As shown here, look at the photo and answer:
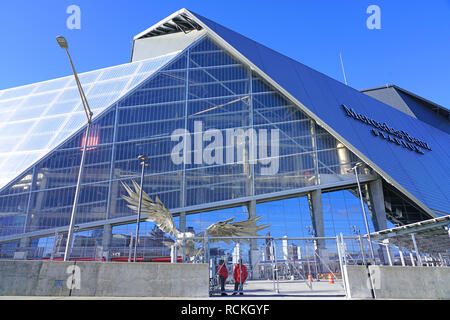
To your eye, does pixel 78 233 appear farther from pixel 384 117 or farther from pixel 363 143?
pixel 384 117

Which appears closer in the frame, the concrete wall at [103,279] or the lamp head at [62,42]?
the concrete wall at [103,279]

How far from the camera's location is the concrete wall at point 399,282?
10227mm

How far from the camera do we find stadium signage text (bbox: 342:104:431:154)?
44281 millimetres

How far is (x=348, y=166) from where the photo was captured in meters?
40.2

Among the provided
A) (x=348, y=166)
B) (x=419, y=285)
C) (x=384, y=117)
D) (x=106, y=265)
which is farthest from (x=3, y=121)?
(x=384, y=117)

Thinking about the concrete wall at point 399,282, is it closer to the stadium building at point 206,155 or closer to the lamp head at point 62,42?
the lamp head at point 62,42

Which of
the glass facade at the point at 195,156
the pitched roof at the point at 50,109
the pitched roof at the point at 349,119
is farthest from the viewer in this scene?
the pitched roof at the point at 349,119

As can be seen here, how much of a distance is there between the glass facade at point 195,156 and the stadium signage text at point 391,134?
659 centimetres

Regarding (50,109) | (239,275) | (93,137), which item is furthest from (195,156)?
(239,275)

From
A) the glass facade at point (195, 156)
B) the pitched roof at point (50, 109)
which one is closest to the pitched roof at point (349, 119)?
the glass facade at point (195, 156)

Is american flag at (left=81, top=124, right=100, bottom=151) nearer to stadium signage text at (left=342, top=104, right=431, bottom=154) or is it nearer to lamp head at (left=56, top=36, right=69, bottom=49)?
lamp head at (left=56, top=36, right=69, bottom=49)

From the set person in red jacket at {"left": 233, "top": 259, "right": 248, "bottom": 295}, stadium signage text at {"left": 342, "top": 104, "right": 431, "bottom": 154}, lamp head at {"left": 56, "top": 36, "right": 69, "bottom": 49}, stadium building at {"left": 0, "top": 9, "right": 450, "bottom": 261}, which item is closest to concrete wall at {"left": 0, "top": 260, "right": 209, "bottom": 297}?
person in red jacket at {"left": 233, "top": 259, "right": 248, "bottom": 295}

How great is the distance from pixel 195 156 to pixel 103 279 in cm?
2738

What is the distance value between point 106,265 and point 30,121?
3844 centimetres
